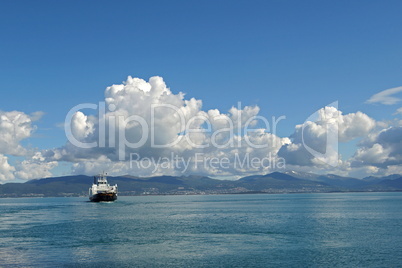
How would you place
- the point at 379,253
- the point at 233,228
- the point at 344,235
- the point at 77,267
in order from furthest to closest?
the point at 233,228
the point at 344,235
the point at 379,253
the point at 77,267

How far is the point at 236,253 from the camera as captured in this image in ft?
222

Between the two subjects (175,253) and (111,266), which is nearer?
(111,266)

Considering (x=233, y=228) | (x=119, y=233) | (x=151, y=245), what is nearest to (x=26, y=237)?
(x=119, y=233)

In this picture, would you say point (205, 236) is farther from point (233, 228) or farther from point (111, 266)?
point (111, 266)

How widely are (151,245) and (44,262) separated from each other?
72.5 ft

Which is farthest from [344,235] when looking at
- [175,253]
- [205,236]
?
[175,253]

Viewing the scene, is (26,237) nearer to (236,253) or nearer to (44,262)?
(44,262)

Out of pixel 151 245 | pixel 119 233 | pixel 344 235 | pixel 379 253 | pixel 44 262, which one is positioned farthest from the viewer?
pixel 119 233

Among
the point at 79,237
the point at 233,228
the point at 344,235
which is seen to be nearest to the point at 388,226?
the point at 344,235

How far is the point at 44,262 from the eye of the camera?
6094cm

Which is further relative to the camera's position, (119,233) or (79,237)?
(119,233)

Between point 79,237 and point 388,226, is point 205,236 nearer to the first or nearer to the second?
point 79,237

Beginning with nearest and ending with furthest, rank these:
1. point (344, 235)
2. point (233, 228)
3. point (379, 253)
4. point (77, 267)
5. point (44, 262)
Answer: point (77, 267) < point (44, 262) < point (379, 253) < point (344, 235) < point (233, 228)

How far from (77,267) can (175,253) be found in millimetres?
17642
